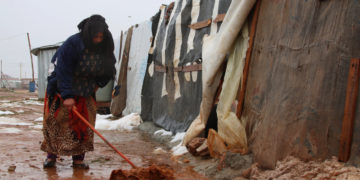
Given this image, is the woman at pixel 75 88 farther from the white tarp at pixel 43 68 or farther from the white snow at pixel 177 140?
the white tarp at pixel 43 68

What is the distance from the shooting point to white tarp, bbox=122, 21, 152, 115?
795 centimetres

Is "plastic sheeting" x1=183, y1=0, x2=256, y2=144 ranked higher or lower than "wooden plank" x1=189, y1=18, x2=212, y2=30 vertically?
lower

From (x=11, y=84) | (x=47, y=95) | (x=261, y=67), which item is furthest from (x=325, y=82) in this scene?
(x=11, y=84)

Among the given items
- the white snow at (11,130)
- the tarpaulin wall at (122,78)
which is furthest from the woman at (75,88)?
the tarpaulin wall at (122,78)

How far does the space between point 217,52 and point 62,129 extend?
74.5 inches

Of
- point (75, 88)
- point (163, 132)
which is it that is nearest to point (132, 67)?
point (163, 132)

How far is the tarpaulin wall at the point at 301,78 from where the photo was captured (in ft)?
7.43

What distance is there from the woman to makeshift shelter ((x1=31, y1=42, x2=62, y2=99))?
40.4 feet

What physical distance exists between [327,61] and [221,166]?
1472 millimetres

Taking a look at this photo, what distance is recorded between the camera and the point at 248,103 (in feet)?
11.0

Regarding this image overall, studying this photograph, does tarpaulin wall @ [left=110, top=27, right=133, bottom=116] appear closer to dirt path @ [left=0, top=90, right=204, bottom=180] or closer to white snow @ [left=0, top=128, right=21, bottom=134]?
dirt path @ [left=0, top=90, right=204, bottom=180]

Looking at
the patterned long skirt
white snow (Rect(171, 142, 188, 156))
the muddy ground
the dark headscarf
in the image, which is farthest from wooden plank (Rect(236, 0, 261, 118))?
the patterned long skirt

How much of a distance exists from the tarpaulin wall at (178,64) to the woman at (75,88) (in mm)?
1796

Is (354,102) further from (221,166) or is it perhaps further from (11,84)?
(11,84)
